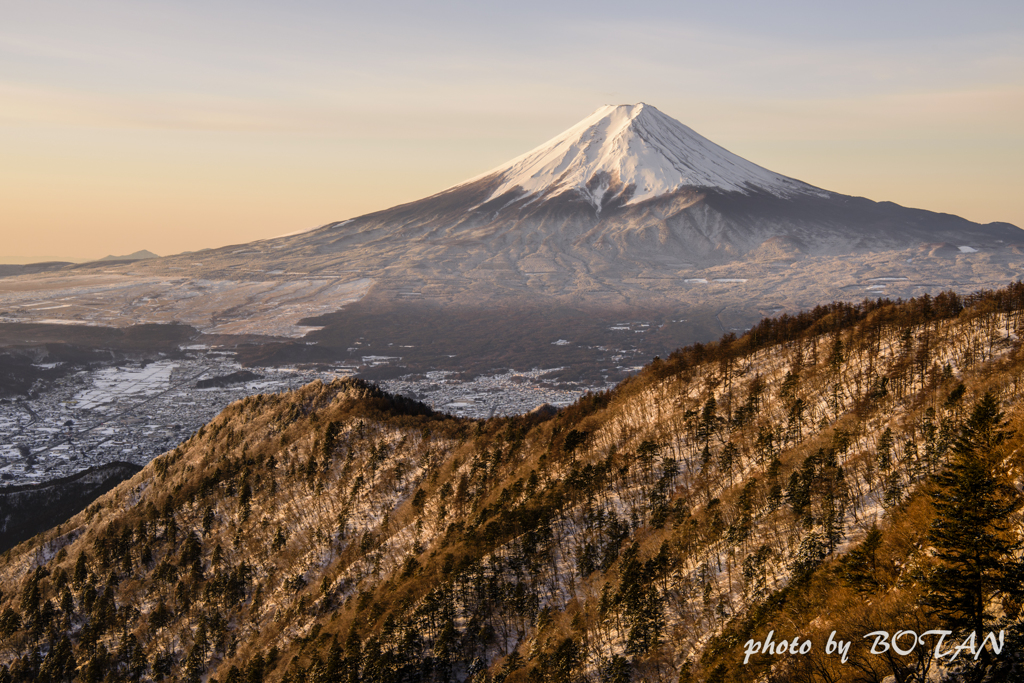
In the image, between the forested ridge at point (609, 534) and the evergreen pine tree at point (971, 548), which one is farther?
the forested ridge at point (609, 534)

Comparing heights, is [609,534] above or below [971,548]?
below

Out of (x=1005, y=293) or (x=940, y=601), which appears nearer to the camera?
(x=940, y=601)

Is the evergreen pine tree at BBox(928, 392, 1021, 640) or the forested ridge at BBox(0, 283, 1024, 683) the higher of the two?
the evergreen pine tree at BBox(928, 392, 1021, 640)

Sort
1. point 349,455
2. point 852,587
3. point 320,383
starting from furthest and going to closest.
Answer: point 320,383
point 349,455
point 852,587

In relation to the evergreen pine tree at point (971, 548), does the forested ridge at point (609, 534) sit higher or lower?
lower

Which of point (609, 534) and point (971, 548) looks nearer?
point (971, 548)

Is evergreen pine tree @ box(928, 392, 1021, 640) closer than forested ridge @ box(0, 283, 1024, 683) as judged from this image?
Yes

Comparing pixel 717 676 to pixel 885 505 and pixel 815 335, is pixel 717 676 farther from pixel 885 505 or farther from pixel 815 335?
pixel 815 335

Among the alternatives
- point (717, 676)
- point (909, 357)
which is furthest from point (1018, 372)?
point (717, 676)
